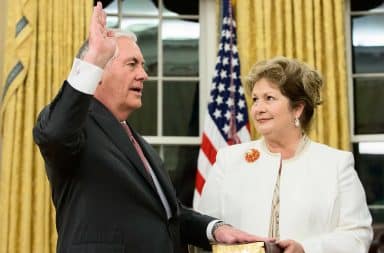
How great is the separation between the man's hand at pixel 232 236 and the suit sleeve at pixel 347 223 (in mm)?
296

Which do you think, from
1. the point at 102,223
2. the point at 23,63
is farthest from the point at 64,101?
the point at 23,63

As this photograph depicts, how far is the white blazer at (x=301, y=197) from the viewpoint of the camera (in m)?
2.65

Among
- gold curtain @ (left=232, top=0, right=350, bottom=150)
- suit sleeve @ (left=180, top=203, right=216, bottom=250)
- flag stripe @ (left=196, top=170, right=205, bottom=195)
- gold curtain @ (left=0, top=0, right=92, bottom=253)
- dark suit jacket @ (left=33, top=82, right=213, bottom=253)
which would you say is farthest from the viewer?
gold curtain @ (left=232, top=0, right=350, bottom=150)

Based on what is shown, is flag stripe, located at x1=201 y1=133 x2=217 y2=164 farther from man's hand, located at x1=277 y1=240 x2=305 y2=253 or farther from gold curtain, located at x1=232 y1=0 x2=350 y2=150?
man's hand, located at x1=277 y1=240 x2=305 y2=253

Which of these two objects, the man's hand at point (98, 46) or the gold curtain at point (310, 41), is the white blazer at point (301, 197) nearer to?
the man's hand at point (98, 46)

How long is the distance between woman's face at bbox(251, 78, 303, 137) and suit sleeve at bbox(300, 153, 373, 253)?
29 centimetres

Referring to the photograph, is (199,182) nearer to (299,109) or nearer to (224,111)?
(224,111)

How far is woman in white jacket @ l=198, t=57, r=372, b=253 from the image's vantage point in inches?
105

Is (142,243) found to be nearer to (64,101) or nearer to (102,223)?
(102,223)

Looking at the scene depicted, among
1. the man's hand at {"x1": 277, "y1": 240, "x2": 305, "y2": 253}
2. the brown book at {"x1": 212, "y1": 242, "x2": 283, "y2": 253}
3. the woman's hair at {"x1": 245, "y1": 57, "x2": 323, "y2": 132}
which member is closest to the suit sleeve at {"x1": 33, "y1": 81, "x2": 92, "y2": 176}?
the brown book at {"x1": 212, "y1": 242, "x2": 283, "y2": 253}

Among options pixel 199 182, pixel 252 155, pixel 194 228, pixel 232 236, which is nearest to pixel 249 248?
pixel 232 236

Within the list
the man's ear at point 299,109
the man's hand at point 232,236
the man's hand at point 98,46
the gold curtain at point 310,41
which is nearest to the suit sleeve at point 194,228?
the man's hand at point 232,236

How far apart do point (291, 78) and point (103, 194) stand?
3.54 feet

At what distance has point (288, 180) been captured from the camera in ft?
9.04
